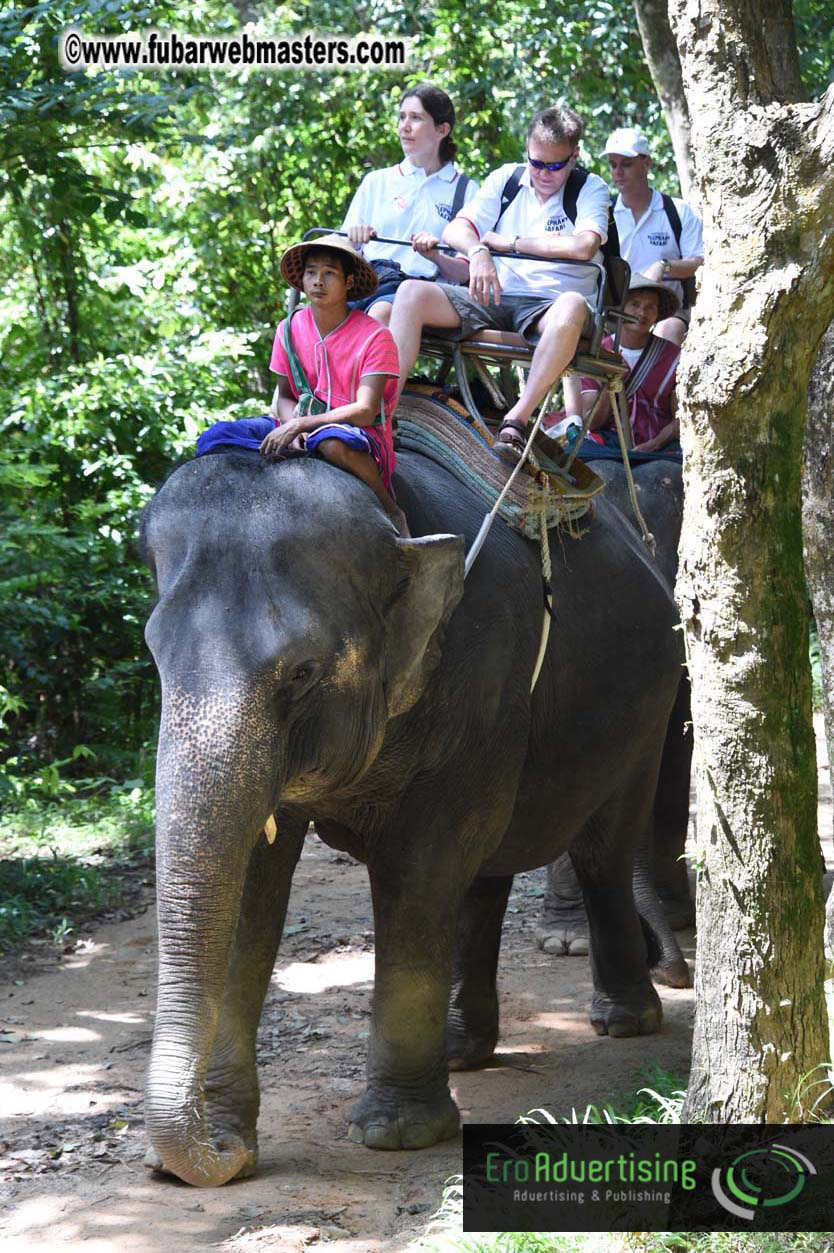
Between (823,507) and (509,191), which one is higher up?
(509,191)

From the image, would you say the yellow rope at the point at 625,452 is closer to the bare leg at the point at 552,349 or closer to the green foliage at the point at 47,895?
the bare leg at the point at 552,349

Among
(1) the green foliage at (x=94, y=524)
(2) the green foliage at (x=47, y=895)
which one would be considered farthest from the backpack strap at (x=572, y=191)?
(1) the green foliage at (x=94, y=524)

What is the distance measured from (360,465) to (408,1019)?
163cm

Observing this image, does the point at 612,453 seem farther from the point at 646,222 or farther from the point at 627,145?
the point at 627,145

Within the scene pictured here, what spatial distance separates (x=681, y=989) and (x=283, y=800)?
284cm

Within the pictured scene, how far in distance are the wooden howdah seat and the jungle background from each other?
2.93 m

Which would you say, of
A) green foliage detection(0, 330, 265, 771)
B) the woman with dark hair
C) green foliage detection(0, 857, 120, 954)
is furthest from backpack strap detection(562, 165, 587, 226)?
green foliage detection(0, 330, 265, 771)

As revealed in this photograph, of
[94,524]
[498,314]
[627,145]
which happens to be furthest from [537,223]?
[94,524]

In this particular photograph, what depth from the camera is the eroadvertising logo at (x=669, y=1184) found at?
11.9 ft

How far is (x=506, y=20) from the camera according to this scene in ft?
42.3

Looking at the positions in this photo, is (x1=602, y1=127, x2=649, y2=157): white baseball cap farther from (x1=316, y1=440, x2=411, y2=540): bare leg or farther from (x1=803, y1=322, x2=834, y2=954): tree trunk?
(x1=316, y1=440, x2=411, y2=540): bare leg

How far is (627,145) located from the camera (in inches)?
284

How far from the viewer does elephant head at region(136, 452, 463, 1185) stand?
3664 millimetres

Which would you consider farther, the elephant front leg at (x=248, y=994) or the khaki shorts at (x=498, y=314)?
the khaki shorts at (x=498, y=314)
